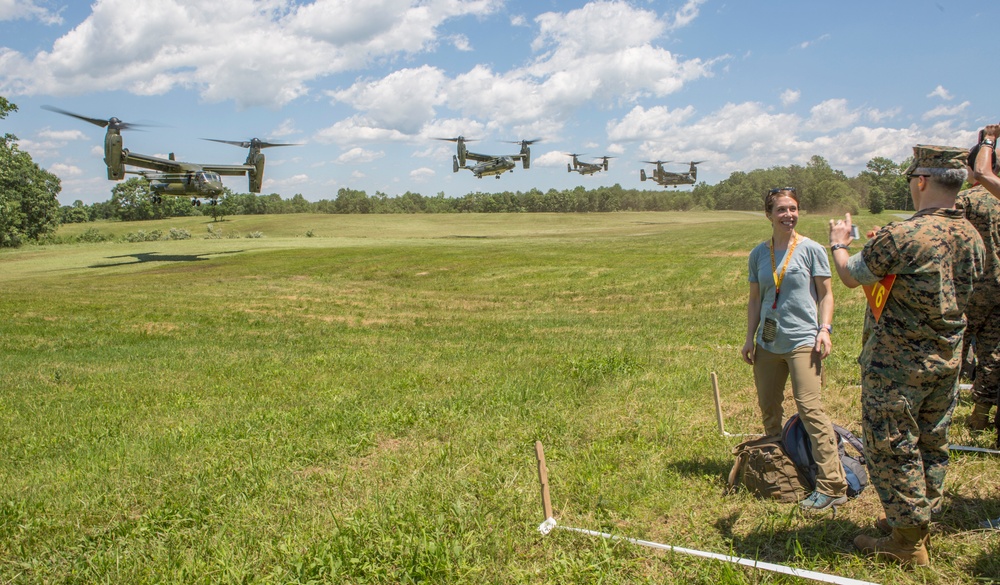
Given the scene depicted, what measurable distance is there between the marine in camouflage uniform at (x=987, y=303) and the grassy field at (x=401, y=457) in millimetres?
537

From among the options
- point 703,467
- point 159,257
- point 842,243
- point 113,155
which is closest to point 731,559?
point 703,467

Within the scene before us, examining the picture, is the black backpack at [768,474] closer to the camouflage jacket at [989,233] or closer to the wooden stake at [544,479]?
the wooden stake at [544,479]

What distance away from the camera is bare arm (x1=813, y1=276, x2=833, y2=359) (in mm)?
4762

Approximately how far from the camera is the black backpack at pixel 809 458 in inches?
188

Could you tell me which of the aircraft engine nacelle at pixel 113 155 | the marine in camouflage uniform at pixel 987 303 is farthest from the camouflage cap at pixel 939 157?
the aircraft engine nacelle at pixel 113 155

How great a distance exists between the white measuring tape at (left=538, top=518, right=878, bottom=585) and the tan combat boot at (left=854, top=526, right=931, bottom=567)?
31cm

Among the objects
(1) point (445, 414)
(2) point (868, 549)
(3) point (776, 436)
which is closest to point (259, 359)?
(1) point (445, 414)

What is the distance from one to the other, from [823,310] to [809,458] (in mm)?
1101

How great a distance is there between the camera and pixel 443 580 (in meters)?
3.87

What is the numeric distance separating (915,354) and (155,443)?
6.76 m

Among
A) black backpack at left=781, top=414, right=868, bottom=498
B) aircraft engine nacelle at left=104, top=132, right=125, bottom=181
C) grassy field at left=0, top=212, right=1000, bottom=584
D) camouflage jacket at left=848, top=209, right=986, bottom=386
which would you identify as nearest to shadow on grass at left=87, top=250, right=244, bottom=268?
aircraft engine nacelle at left=104, top=132, right=125, bottom=181

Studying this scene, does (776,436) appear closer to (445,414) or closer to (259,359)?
(445,414)

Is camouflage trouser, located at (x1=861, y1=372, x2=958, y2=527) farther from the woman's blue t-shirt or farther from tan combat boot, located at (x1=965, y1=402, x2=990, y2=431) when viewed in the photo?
tan combat boot, located at (x1=965, y1=402, x2=990, y2=431)

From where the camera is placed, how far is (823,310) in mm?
4914
